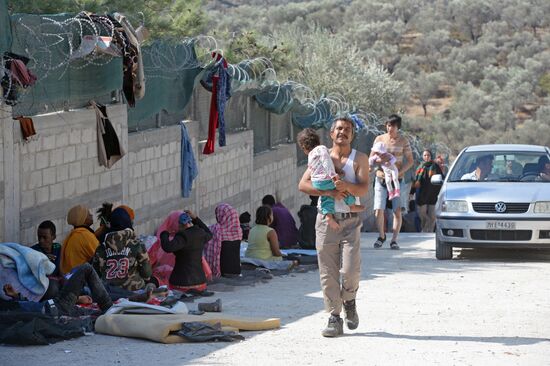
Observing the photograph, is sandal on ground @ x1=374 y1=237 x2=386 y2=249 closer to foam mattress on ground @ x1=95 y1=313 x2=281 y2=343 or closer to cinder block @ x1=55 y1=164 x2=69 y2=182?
cinder block @ x1=55 y1=164 x2=69 y2=182

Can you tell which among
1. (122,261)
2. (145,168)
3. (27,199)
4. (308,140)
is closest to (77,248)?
(122,261)

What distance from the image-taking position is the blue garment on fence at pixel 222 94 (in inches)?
785

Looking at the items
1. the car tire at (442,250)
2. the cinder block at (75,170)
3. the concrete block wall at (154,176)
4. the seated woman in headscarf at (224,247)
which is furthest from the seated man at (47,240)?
the car tire at (442,250)

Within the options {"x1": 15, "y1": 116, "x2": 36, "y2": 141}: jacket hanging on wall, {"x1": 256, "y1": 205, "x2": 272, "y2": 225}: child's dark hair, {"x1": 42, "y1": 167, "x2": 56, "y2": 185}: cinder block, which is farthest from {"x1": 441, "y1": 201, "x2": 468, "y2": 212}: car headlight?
{"x1": 15, "y1": 116, "x2": 36, "y2": 141}: jacket hanging on wall

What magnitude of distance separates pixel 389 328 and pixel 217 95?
Result: 31.3ft

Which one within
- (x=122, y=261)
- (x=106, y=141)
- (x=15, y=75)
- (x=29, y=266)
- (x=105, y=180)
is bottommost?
(x=122, y=261)

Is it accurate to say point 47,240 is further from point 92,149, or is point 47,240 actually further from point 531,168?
point 531,168

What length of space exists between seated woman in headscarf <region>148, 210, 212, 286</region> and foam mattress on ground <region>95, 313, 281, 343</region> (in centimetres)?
314

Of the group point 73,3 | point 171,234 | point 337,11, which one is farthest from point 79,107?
point 337,11

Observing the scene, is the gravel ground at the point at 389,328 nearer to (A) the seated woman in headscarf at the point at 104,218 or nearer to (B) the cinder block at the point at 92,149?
(A) the seated woman in headscarf at the point at 104,218

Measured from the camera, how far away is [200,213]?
20266 mm

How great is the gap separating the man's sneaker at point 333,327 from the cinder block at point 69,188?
16.8ft

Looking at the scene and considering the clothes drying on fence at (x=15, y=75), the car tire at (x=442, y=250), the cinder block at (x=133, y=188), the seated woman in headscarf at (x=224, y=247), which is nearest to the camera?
the clothes drying on fence at (x=15, y=75)

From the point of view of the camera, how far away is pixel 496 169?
18781 mm
